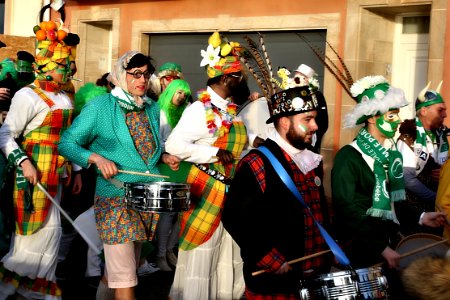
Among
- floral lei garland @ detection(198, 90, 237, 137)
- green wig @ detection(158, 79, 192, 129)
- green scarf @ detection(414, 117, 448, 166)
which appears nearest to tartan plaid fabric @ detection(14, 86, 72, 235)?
floral lei garland @ detection(198, 90, 237, 137)

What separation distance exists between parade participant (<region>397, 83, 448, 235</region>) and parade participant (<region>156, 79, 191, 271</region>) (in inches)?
88.4

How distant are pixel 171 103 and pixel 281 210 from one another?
4.55 metres

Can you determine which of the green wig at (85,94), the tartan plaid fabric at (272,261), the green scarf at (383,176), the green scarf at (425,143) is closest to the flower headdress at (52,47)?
the green wig at (85,94)

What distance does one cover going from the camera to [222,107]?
23.8 feet

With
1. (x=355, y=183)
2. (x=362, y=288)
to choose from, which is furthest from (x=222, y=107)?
(x=362, y=288)

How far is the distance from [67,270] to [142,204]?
3.66 metres

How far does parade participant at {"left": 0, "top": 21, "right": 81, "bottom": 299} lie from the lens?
7734 mm

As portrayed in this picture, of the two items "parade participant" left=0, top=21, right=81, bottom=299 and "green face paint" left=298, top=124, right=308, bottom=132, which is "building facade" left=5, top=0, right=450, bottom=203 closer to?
"parade participant" left=0, top=21, right=81, bottom=299

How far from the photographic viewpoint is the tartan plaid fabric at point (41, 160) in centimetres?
775

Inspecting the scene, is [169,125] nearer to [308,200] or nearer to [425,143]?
[425,143]

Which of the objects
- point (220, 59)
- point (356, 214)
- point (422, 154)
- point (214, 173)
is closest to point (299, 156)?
point (356, 214)

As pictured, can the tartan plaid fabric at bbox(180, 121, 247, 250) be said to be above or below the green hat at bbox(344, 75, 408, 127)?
below

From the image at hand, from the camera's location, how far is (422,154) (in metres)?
8.41

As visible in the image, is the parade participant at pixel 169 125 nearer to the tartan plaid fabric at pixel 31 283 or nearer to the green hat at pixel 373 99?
the tartan plaid fabric at pixel 31 283
